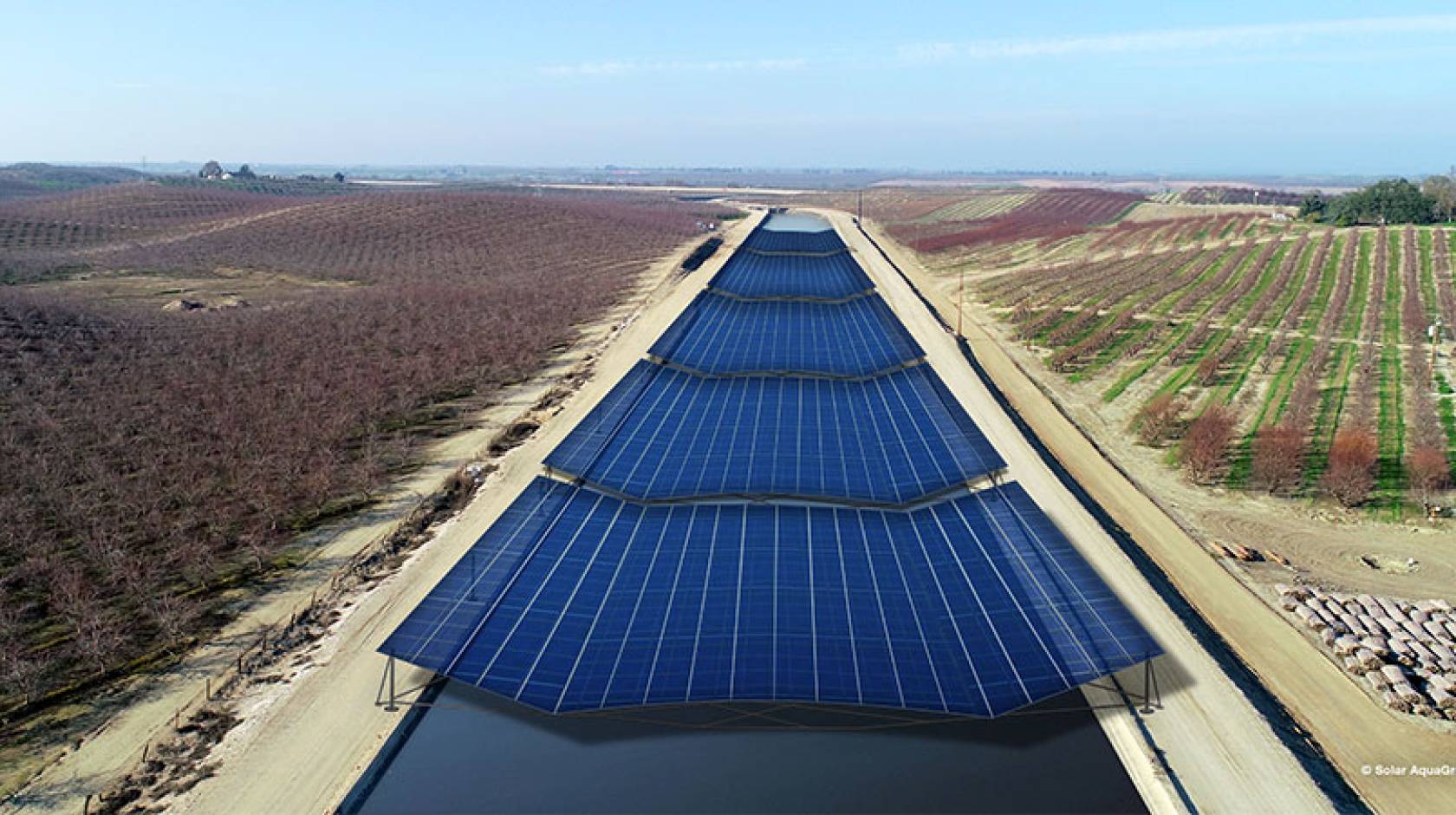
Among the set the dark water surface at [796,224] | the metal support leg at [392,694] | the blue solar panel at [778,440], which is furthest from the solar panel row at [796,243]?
the metal support leg at [392,694]

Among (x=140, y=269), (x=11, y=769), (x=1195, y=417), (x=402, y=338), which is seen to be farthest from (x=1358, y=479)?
(x=140, y=269)

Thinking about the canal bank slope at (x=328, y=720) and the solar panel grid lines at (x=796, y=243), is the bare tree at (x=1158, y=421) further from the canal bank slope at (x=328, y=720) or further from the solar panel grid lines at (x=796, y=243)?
the solar panel grid lines at (x=796, y=243)

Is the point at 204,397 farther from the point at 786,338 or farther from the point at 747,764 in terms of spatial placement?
the point at 747,764

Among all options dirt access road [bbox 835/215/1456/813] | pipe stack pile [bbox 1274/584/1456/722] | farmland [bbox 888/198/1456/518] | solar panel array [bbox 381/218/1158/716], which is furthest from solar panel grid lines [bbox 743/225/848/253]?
pipe stack pile [bbox 1274/584/1456/722]

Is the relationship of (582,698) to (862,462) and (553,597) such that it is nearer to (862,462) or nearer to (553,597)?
(553,597)

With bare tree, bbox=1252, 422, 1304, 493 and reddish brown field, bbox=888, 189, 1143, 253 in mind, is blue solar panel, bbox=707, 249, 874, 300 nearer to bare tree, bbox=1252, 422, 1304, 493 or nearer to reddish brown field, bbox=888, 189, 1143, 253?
reddish brown field, bbox=888, 189, 1143, 253

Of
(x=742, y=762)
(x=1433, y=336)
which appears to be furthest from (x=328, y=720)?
(x=1433, y=336)

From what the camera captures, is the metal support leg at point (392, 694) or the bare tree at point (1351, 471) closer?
the metal support leg at point (392, 694)
